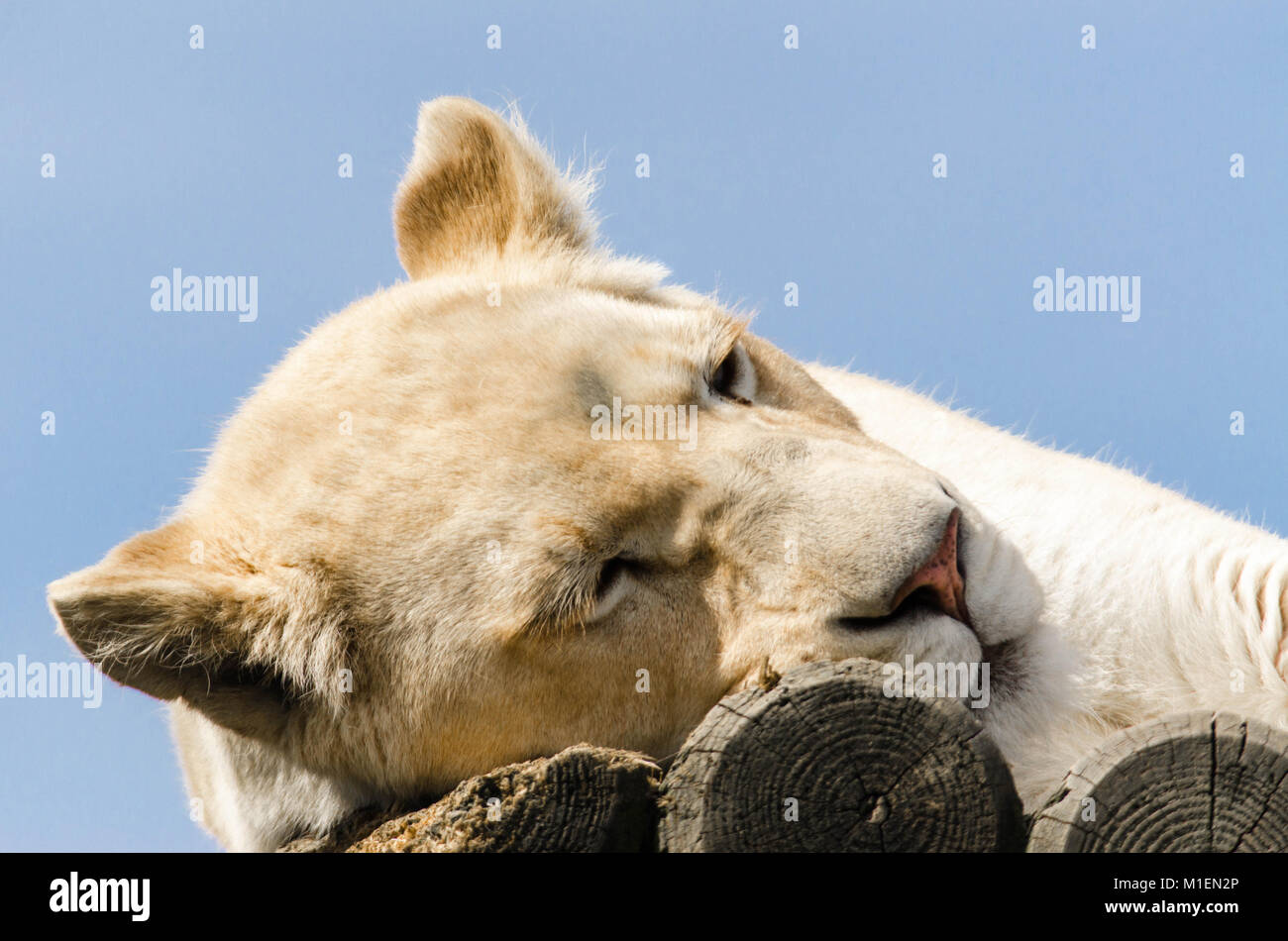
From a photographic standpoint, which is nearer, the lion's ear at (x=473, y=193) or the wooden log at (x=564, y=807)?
the wooden log at (x=564, y=807)

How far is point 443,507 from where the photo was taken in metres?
4.07

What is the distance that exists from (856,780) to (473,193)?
3.33 metres

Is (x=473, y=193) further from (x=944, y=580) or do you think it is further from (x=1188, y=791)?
(x=1188, y=791)

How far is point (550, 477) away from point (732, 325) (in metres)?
1.18

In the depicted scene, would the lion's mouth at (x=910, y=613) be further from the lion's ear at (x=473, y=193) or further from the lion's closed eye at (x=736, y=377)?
the lion's ear at (x=473, y=193)

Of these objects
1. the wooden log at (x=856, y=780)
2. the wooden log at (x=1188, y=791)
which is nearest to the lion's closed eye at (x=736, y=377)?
the wooden log at (x=856, y=780)

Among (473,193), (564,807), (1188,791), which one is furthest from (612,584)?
(473,193)

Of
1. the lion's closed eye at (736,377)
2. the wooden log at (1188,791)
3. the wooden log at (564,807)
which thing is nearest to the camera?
the wooden log at (1188,791)

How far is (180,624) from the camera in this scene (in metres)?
3.97

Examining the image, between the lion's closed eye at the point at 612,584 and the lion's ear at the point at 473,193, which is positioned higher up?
the lion's ear at the point at 473,193

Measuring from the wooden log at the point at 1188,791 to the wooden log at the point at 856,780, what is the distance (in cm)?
20

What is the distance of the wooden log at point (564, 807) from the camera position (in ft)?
11.1
